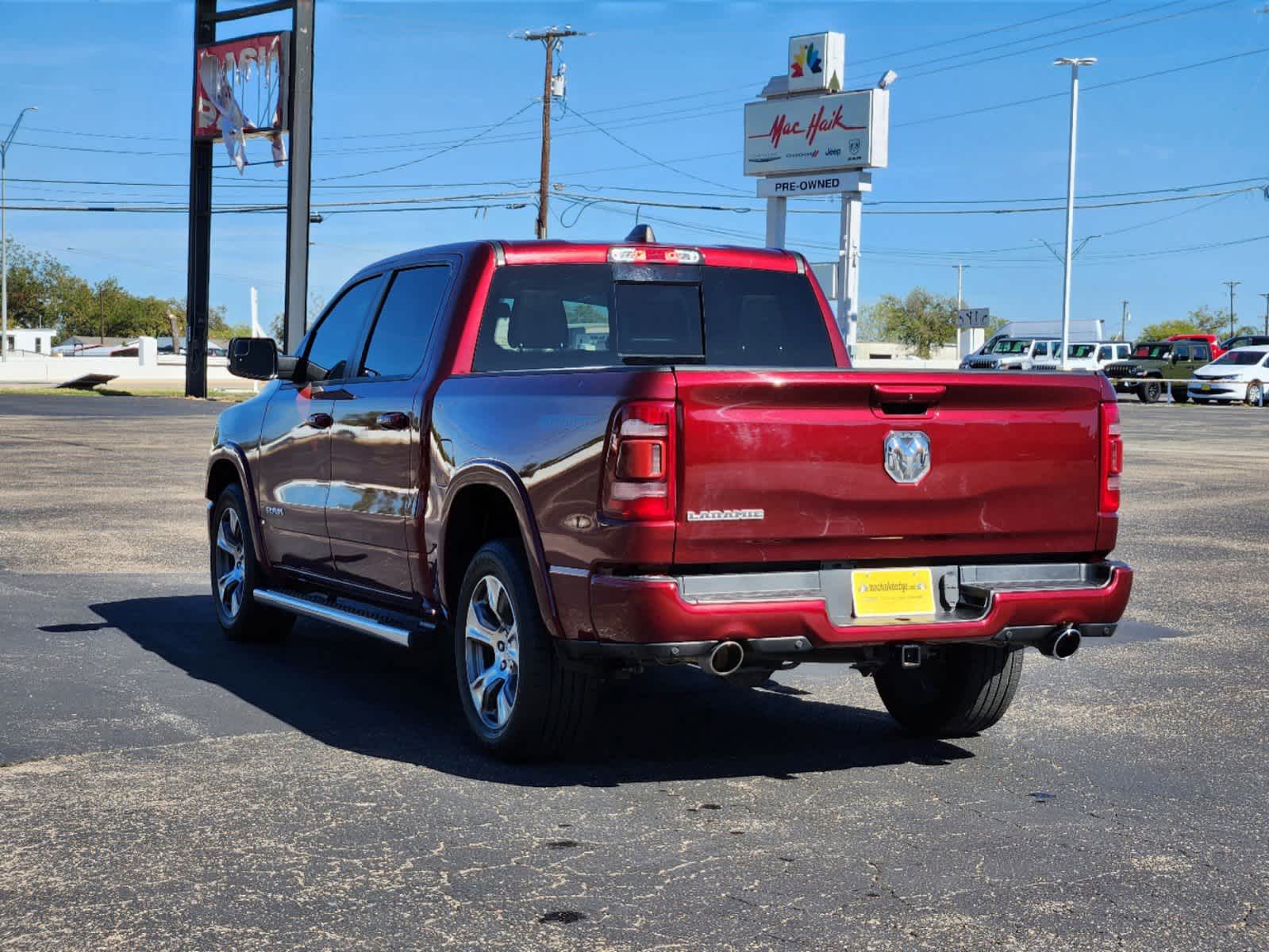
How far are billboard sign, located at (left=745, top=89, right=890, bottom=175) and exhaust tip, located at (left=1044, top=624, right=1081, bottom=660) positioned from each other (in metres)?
33.7

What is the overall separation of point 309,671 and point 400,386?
1861 mm

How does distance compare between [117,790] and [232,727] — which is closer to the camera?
[117,790]

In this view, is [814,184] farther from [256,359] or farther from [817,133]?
[256,359]

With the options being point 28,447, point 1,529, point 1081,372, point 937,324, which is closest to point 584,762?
point 1081,372

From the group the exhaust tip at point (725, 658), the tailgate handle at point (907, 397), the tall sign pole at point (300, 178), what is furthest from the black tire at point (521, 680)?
the tall sign pole at point (300, 178)

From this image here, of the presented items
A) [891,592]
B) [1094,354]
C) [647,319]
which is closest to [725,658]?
[891,592]

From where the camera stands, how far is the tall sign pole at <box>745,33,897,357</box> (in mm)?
38562

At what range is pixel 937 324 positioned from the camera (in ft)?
532

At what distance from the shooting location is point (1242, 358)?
53281mm

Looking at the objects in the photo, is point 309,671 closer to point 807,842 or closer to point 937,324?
point 807,842

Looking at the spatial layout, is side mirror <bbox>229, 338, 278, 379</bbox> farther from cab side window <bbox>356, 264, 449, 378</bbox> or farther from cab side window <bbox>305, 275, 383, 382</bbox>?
cab side window <bbox>356, 264, 449, 378</bbox>

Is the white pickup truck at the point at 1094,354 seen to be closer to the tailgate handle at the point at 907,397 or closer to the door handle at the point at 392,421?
the door handle at the point at 392,421

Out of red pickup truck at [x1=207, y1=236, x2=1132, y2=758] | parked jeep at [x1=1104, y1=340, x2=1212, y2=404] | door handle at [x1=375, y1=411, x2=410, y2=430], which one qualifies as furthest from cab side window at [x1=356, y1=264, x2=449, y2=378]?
parked jeep at [x1=1104, y1=340, x2=1212, y2=404]

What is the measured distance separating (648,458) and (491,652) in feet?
4.58
